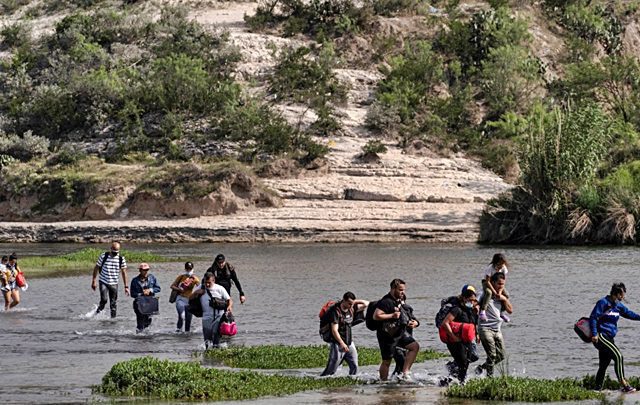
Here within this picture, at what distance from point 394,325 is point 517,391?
6.75 feet

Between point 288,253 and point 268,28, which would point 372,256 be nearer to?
point 288,253

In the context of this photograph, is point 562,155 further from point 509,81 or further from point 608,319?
point 608,319

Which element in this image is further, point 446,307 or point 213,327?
point 213,327

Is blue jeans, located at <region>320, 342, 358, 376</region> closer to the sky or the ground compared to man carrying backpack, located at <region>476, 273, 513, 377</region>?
closer to the ground

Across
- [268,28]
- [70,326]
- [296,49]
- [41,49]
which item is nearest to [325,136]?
[296,49]

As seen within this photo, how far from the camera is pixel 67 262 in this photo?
47688 millimetres

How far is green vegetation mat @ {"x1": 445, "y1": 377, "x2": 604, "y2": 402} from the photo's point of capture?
1847 cm

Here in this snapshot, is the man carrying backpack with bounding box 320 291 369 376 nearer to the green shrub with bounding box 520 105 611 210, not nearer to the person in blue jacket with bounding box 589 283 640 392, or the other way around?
the person in blue jacket with bounding box 589 283 640 392

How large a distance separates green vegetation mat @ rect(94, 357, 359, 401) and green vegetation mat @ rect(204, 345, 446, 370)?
2047mm

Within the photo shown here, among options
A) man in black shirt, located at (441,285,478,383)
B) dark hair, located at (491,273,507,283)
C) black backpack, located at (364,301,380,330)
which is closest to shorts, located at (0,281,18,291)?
black backpack, located at (364,301,380,330)

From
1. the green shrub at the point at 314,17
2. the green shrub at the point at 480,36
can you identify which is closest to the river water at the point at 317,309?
the green shrub at the point at 480,36

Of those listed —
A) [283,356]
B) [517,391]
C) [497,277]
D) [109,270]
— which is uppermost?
[497,277]

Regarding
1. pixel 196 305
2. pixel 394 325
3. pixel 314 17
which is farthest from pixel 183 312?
pixel 314 17

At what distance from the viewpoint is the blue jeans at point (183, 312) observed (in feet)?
87.2
